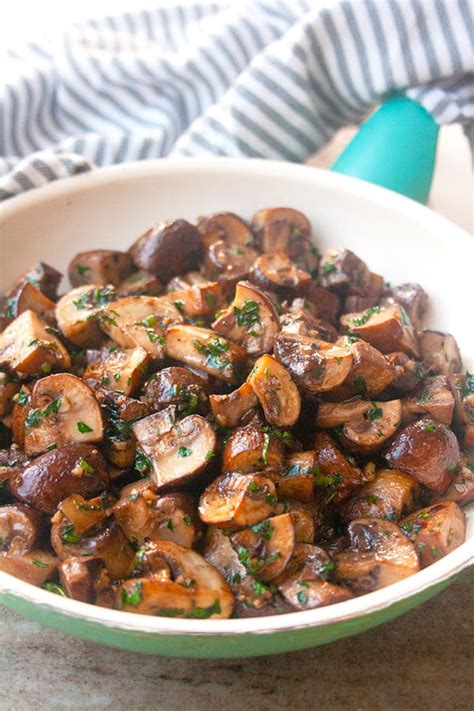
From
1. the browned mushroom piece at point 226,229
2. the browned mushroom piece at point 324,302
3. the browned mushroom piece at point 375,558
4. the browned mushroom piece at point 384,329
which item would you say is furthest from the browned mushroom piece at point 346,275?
the browned mushroom piece at point 375,558

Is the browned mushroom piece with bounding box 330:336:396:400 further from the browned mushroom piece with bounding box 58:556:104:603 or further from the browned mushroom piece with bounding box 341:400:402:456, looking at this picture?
the browned mushroom piece with bounding box 58:556:104:603

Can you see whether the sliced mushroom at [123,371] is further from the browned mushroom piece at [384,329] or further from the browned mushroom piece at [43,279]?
the browned mushroom piece at [384,329]

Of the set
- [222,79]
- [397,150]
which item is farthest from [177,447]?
[222,79]

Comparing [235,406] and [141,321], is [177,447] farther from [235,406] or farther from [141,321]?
[141,321]

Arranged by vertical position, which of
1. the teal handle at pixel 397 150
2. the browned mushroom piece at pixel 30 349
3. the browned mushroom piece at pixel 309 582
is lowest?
the browned mushroom piece at pixel 309 582

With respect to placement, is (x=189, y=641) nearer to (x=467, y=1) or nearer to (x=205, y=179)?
(x=205, y=179)

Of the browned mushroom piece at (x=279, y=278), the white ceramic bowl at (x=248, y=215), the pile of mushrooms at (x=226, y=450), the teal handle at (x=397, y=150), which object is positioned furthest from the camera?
the teal handle at (x=397, y=150)

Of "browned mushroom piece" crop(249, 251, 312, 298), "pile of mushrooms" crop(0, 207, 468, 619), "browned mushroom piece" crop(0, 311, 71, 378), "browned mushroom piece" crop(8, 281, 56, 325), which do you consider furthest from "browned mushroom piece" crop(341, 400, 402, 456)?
"browned mushroom piece" crop(8, 281, 56, 325)
